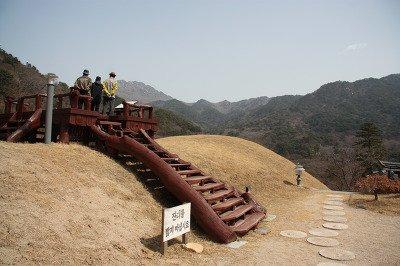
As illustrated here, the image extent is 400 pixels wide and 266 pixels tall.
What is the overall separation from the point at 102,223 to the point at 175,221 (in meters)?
1.48

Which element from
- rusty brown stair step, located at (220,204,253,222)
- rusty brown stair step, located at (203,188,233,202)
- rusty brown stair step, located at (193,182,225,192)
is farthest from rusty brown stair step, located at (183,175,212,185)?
rusty brown stair step, located at (220,204,253,222)

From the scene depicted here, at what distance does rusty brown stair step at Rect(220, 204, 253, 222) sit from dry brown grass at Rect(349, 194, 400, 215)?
5.83 m

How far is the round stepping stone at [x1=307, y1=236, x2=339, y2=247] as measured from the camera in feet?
24.6

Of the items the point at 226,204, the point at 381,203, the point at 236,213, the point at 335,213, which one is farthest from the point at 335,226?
the point at 381,203

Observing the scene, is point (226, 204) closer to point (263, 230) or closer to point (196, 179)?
point (196, 179)

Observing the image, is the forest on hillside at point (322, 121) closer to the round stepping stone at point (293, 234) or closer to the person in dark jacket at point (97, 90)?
the round stepping stone at point (293, 234)

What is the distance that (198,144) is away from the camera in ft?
56.4

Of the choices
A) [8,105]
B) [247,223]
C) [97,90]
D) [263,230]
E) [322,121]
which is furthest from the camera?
[322,121]

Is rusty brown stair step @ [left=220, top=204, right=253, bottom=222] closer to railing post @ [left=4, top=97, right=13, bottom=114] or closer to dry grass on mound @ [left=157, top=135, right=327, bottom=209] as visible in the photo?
dry grass on mound @ [left=157, top=135, right=327, bottom=209]

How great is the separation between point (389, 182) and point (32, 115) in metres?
15.3

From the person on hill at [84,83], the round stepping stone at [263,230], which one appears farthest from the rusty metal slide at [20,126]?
the round stepping stone at [263,230]

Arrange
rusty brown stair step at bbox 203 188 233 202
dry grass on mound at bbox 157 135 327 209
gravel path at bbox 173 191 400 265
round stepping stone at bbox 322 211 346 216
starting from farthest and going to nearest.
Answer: dry grass on mound at bbox 157 135 327 209 < round stepping stone at bbox 322 211 346 216 < rusty brown stair step at bbox 203 188 233 202 < gravel path at bbox 173 191 400 265

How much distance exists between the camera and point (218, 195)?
335 inches

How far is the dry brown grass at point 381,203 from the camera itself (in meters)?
11.6
